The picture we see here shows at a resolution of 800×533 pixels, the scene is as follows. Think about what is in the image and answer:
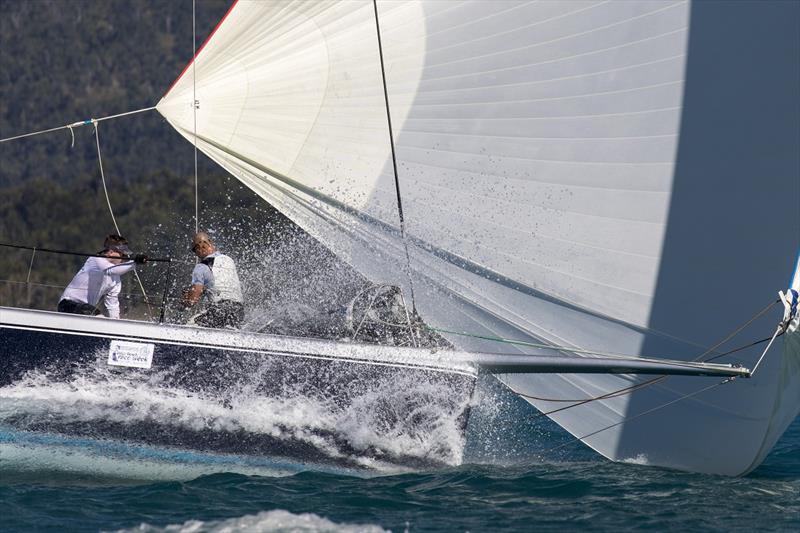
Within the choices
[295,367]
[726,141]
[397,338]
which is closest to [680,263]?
[726,141]

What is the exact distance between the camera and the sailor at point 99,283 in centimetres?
813

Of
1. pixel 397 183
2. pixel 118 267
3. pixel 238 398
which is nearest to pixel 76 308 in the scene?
pixel 118 267

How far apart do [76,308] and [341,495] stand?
7.99 ft

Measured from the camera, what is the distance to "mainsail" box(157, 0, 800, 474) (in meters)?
7.84

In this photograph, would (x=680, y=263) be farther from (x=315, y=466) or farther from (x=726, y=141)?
(x=315, y=466)

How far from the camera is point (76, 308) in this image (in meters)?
8.13

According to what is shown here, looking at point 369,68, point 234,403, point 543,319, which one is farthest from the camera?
point 369,68

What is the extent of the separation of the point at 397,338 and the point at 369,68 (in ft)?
6.99

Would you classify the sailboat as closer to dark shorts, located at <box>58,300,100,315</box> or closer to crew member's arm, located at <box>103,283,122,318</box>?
dark shorts, located at <box>58,300,100,315</box>

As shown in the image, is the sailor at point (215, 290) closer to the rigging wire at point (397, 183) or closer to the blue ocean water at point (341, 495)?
the blue ocean water at point (341, 495)

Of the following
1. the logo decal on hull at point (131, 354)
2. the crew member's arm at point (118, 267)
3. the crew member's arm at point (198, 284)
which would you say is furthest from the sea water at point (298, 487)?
the crew member's arm at point (118, 267)

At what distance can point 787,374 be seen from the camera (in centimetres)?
770

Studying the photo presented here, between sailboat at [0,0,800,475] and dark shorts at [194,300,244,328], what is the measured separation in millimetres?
407

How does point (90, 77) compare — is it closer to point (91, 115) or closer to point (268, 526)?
point (91, 115)
